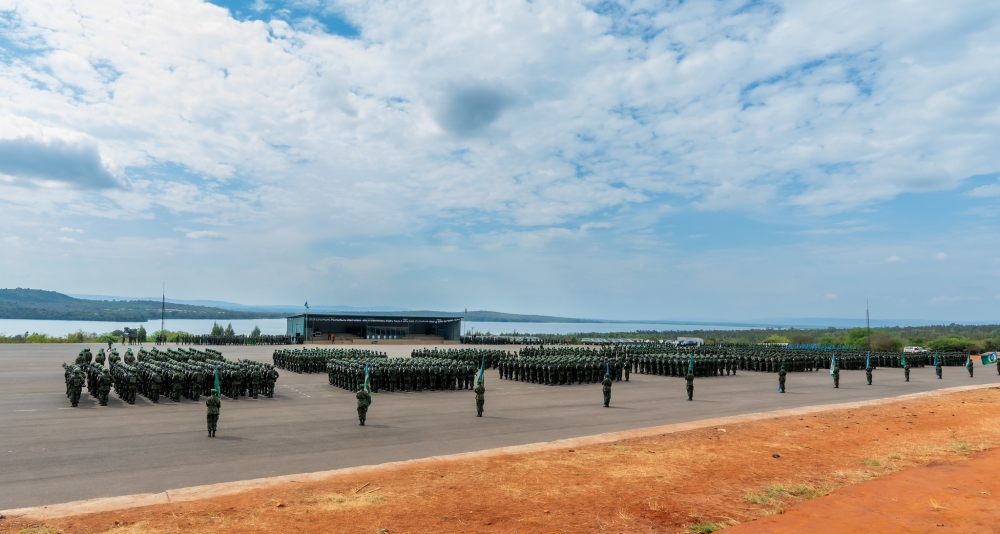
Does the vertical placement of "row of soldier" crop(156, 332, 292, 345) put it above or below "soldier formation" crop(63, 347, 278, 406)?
below

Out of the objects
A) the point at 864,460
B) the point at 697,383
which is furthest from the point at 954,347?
the point at 864,460

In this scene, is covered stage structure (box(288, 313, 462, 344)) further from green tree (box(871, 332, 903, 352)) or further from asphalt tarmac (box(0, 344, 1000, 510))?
green tree (box(871, 332, 903, 352))

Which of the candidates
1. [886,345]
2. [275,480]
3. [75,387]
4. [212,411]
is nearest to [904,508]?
[275,480]

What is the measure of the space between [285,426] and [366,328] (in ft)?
184

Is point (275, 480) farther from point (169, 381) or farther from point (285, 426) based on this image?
point (169, 381)

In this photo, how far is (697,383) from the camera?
26.9 metres

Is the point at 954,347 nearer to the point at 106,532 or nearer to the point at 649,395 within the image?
the point at 649,395

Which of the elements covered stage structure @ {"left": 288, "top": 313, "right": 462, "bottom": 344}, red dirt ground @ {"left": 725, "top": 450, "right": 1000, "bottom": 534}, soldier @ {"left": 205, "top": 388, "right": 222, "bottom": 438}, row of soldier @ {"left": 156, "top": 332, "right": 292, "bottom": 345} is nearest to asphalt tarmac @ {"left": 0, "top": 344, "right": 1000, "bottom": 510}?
soldier @ {"left": 205, "top": 388, "right": 222, "bottom": 438}

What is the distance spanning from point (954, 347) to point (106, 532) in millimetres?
74069

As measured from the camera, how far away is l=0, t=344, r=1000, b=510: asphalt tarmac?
9.45m

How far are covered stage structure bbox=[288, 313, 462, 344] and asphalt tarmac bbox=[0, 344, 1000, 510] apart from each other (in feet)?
129

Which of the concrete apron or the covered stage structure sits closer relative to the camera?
the concrete apron

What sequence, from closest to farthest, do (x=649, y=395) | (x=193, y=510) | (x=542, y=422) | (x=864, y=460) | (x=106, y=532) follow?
(x=106, y=532)
(x=193, y=510)
(x=864, y=460)
(x=542, y=422)
(x=649, y=395)

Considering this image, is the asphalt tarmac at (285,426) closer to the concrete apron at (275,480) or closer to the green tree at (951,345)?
the concrete apron at (275,480)
